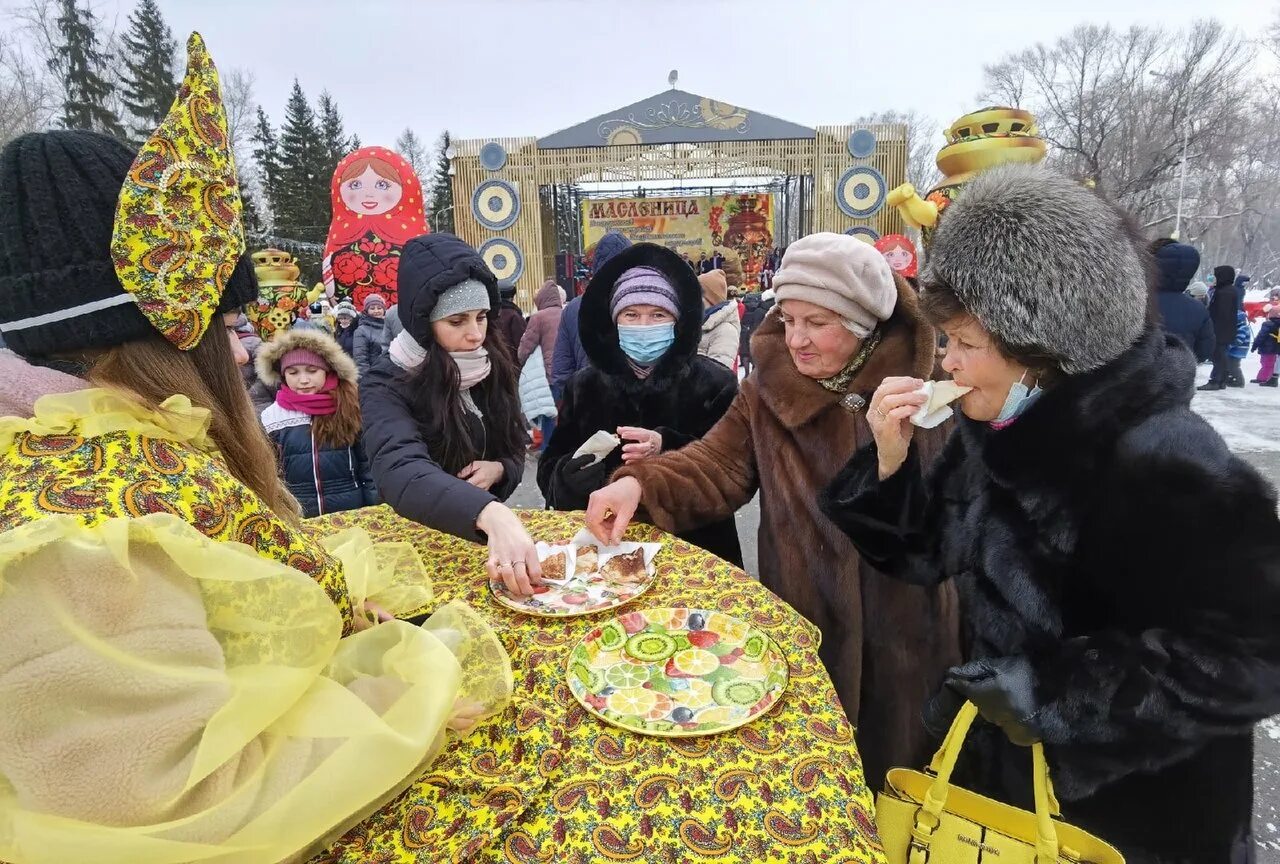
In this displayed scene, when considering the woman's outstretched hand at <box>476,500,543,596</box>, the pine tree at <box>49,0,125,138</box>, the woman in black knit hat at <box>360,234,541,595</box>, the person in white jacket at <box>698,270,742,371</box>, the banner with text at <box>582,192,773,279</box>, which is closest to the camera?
the woman's outstretched hand at <box>476,500,543,596</box>

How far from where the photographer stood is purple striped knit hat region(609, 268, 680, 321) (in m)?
2.90

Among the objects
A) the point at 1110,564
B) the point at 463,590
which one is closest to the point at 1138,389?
the point at 1110,564

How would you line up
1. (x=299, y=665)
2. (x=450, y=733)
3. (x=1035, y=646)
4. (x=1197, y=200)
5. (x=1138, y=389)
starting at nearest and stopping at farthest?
(x=299, y=665), (x=450, y=733), (x=1138, y=389), (x=1035, y=646), (x=1197, y=200)

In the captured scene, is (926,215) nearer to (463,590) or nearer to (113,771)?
(463,590)

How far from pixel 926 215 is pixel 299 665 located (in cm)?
371

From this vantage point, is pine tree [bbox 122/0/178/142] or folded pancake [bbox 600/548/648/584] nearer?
folded pancake [bbox 600/548/648/584]

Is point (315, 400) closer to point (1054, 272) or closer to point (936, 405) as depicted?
point (936, 405)

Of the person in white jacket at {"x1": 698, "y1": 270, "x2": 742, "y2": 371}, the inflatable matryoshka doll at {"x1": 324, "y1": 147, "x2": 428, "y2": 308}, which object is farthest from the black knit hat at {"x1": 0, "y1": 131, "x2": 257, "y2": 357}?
the inflatable matryoshka doll at {"x1": 324, "y1": 147, "x2": 428, "y2": 308}

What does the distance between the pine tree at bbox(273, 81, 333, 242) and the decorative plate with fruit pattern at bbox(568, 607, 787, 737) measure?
109 feet

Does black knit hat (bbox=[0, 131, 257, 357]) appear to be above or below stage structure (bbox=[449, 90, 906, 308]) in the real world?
below

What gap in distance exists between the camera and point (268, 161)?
31859 mm

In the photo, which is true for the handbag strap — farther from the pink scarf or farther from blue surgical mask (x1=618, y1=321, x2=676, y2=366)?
the pink scarf

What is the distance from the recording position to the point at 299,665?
0.90 m

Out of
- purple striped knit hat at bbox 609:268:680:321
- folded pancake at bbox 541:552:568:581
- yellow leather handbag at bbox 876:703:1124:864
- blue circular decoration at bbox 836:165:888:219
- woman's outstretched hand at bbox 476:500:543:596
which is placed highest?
blue circular decoration at bbox 836:165:888:219
